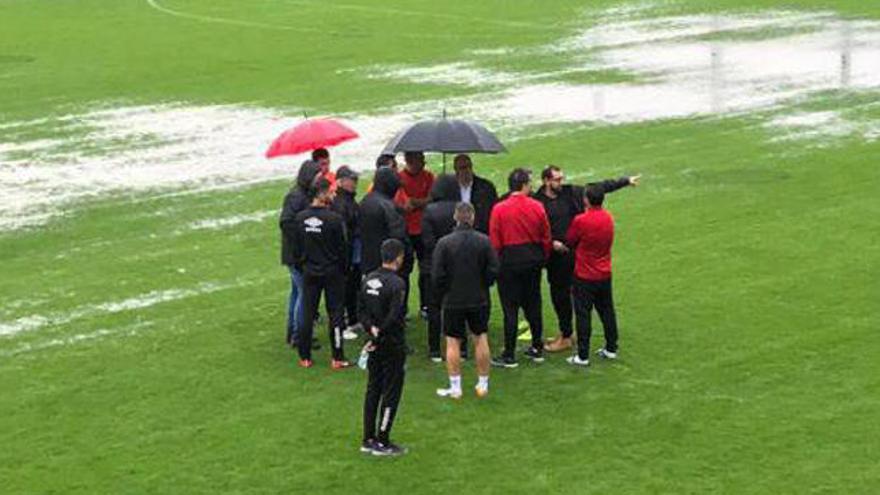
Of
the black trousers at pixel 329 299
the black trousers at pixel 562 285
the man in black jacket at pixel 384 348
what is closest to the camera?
the man in black jacket at pixel 384 348

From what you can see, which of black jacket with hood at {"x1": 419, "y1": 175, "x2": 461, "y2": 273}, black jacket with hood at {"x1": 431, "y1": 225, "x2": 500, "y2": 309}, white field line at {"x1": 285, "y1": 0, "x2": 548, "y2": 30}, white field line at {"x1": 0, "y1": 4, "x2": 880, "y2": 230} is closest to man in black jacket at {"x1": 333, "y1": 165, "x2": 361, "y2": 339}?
black jacket with hood at {"x1": 419, "y1": 175, "x2": 461, "y2": 273}

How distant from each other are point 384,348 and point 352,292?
3.19 meters

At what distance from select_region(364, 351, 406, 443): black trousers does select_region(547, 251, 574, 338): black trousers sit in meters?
2.79

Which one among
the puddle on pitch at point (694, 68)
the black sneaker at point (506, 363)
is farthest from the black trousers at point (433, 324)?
the puddle on pitch at point (694, 68)

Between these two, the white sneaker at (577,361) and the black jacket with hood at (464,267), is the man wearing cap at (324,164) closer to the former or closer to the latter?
the black jacket with hood at (464,267)

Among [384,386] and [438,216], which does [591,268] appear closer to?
[438,216]

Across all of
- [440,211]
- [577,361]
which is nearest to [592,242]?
[577,361]

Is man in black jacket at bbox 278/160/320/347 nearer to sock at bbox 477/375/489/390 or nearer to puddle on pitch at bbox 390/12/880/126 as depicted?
sock at bbox 477/375/489/390

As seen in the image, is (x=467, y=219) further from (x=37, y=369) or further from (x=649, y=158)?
(x=649, y=158)

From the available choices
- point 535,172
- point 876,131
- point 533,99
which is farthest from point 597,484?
point 533,99

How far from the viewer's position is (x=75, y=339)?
14.9 metres

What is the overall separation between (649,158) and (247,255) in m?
7.15

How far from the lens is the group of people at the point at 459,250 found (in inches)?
502

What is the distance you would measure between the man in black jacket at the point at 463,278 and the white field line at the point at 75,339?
387 cm
